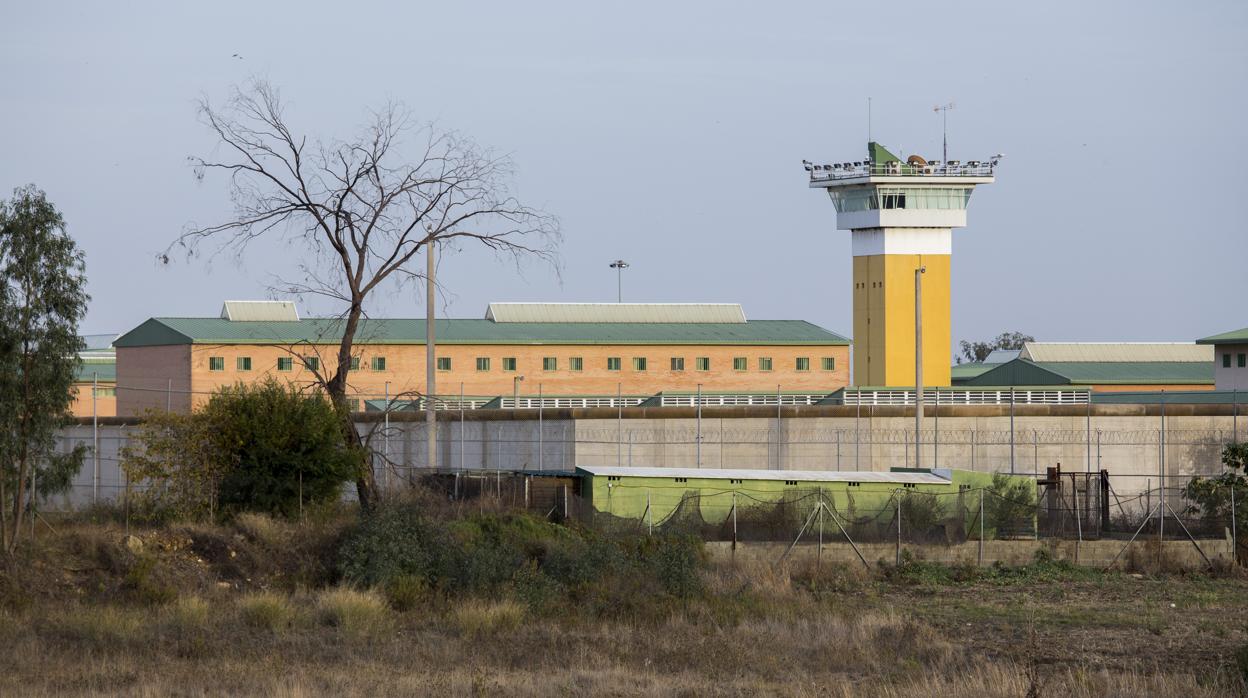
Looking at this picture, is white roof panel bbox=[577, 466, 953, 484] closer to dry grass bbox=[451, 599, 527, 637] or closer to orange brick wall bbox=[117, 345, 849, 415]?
dry grass bbox=[451, 599, 527, 637]

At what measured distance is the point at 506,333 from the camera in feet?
242

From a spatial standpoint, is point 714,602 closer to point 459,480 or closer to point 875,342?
point 459,480

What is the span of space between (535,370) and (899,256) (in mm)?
17523

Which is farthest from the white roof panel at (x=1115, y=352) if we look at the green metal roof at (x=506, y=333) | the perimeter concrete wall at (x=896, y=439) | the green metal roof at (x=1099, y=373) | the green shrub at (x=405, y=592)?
the green shrub at (x=405, y=592)

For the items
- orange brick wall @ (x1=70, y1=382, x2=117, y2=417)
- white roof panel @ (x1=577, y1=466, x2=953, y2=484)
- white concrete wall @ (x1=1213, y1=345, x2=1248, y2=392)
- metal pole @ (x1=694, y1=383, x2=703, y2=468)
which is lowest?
white roof panel @ (x1=577, y1=466, x2=953, y2=484)

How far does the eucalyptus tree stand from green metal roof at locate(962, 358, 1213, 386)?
184 feet

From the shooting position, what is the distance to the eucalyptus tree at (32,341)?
81.4 feet

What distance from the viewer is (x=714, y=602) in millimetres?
24312

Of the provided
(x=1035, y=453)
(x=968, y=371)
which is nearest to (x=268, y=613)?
(x=1035, y=453)

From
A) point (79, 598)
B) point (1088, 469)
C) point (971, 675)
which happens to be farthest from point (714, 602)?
point (1088, 469)

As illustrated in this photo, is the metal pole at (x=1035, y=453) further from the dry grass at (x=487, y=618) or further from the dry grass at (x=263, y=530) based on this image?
the dry grass at (x=487, y=618)

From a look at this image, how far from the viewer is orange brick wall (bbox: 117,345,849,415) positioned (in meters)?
68.9

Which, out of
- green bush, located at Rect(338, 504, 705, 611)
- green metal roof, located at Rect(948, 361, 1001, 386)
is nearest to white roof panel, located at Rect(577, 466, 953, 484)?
green bush, located at Rect(338, 504, 705, 611)

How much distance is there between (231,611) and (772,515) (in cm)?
1345
